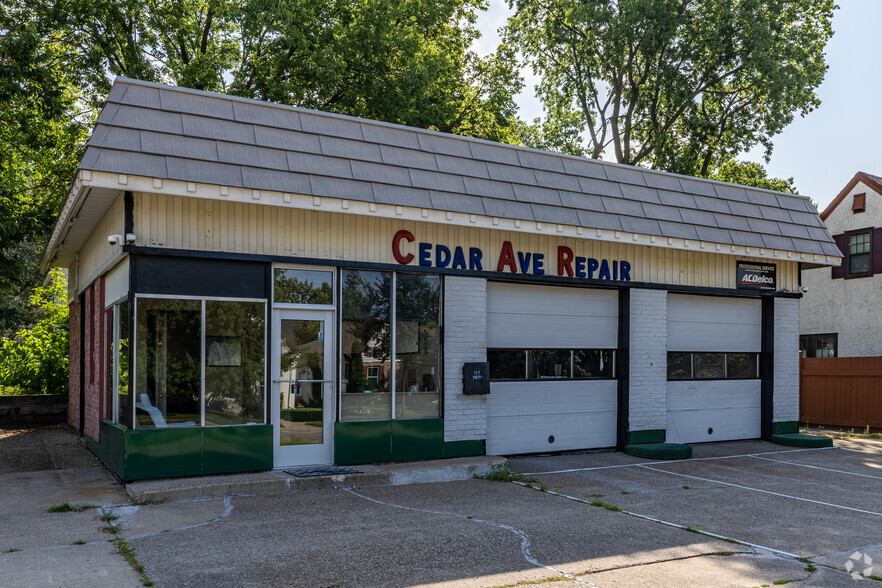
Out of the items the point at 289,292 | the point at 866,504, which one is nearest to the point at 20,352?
the point at 289,292

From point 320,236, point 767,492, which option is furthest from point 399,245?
point 767,492

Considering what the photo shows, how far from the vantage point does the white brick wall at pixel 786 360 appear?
15.4 m

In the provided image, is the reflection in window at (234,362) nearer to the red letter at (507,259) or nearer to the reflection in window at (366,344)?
the reflection in window at (366,344)

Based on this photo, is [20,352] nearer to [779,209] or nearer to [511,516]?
[511,516]

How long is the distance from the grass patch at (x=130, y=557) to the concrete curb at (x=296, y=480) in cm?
176

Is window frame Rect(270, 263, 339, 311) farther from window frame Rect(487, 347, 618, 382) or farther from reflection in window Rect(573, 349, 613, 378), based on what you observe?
reflection in window Rect(573, 349, 613, 378)

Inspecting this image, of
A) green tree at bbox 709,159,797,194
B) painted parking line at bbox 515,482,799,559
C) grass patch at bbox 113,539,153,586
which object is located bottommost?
painted parking line at bbox 515,482,799,559

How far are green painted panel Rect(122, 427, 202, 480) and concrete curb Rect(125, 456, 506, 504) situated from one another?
125 mm

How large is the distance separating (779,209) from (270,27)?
14389mm

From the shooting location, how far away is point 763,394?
15406mm

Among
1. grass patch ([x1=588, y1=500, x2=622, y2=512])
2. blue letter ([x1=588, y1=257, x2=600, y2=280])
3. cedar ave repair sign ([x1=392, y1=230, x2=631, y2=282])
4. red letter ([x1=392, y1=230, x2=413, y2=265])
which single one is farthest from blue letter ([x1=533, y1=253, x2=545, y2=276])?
grass patch ([x1=588, y1=500, x2=622, y2=512])

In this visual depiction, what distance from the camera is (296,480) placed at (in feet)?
30.7

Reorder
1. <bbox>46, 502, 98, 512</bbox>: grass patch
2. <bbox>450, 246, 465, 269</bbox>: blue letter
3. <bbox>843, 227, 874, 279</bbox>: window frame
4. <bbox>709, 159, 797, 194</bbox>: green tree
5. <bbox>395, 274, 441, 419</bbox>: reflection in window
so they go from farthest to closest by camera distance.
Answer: <bbox>709, 159, 797, 194</bbox>: green tree, <bbox>843, 227, 874, 279</bbox>: window frame, <bbox>450, 246, 465, 269</bbox>: blue letter, <bbox>395, 274, 441, 419</bbox>: reflection in window, <bbox>46, 502, 98, 512</bbox>: grass patch

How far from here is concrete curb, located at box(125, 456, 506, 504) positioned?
8.69m
